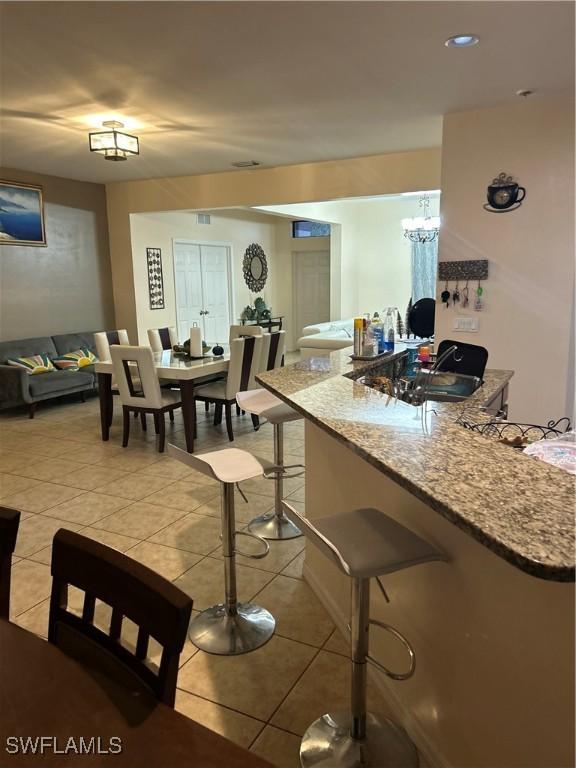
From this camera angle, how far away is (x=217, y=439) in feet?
16.5

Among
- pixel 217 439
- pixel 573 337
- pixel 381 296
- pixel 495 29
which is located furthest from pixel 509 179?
pixel 381 296

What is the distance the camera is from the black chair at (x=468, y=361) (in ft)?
10.00

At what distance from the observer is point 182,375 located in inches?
179

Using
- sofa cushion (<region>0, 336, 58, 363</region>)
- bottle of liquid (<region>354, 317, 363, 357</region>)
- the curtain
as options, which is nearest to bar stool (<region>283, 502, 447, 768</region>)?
bottle of liquid (<region>354, 317, 363, 357</region>)

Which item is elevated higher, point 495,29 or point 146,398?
point 495,29

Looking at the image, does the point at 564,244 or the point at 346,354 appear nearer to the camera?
the point at 346,354

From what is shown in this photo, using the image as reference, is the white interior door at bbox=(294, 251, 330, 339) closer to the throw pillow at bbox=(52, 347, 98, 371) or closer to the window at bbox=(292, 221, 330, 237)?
the window at bbox=(292, 221, 330, 237)

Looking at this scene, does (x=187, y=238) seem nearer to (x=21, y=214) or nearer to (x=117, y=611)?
(x=21, y=214)

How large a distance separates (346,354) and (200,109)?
2.15 m

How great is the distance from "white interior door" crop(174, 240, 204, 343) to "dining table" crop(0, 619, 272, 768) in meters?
7.43

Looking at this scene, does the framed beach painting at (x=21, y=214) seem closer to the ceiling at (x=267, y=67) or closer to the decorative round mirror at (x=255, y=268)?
the ceiling at (x=267, y=67)

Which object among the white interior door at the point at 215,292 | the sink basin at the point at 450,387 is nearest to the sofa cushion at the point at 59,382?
the white interior door at the point at 215,292

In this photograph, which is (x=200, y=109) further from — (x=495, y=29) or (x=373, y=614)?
(x=373, y=614)

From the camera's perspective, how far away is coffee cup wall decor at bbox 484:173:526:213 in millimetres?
4020
